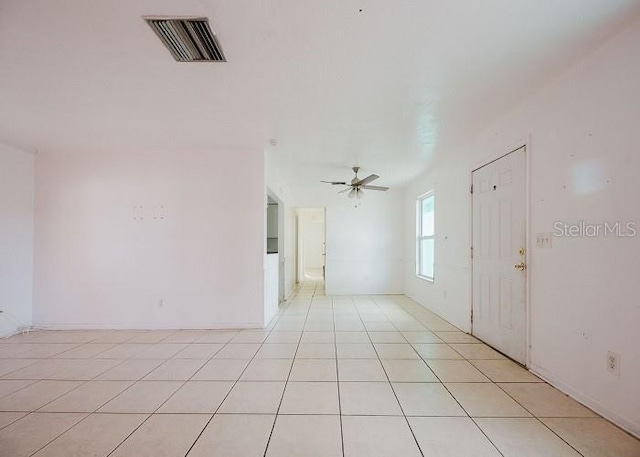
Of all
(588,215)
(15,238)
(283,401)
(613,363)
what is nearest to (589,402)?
(613,363)

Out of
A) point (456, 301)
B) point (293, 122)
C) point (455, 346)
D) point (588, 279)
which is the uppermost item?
point (293, 122)

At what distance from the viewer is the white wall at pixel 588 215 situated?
1746mm

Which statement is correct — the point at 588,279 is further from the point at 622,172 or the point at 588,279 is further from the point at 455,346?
the point at 455,346

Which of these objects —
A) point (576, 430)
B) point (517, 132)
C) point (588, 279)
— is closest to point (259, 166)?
point (517, 132)

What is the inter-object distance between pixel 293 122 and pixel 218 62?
109 centimetres

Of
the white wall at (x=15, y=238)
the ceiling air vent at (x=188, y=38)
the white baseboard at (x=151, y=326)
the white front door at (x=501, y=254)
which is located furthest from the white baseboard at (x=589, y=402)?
the white wall at (x=15, y=238)

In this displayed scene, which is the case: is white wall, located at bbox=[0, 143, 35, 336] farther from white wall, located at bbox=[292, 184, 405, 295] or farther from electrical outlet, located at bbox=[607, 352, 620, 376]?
electrical outlet, located at bbox=[607, 352, 620, 376]

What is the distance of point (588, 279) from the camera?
2.02 metres

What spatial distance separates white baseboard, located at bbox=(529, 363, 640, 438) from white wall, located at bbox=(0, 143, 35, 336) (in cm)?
603

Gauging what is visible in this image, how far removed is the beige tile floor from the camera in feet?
5.49

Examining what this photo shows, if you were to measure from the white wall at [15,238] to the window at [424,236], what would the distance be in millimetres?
6249

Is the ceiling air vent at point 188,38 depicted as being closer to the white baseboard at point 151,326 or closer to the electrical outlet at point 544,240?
the electrical outlet at point 544,240

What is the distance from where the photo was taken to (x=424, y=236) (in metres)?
5.80

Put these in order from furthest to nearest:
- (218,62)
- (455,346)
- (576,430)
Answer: (455,346)
(218,62)
(576,430)
